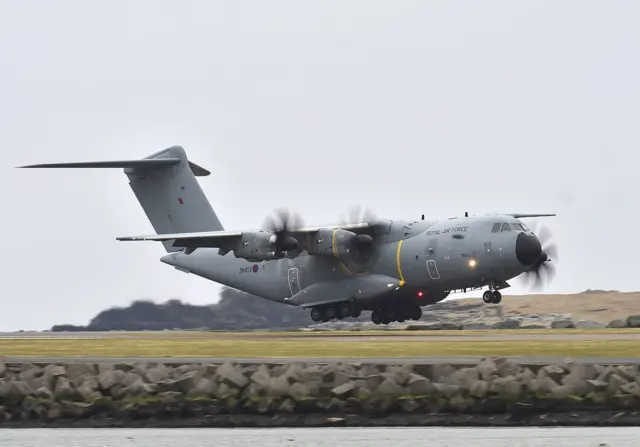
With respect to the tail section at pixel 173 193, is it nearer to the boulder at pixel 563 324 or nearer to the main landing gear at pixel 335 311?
the main landing gear at pixel 335 311

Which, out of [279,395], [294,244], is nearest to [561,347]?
[279,395]

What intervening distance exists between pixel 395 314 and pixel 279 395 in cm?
3294

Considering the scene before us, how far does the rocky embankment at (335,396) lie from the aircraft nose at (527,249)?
25.4 metres

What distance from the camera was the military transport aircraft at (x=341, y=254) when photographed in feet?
155

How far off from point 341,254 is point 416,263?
3.27m

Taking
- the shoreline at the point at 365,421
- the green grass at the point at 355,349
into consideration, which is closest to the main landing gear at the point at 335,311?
the green grass at the point at 355,349

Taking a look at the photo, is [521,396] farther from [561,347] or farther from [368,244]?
[368,244]

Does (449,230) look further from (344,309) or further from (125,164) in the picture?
(125,164)

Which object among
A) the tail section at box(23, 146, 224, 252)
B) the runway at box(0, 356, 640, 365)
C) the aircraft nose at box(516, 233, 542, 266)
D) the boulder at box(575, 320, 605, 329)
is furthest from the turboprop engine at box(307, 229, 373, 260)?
the runway at box(0, 356, 640, 365)

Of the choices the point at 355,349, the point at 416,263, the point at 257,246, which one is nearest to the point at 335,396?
the point at 355,349

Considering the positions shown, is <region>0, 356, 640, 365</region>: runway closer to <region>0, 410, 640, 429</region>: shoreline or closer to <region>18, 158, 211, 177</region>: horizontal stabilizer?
<region>0, 410, 640, 429</region>: shoreline

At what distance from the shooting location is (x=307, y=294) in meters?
51.9

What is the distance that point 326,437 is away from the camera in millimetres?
18656

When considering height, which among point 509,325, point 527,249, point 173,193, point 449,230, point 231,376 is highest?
point 173,193
